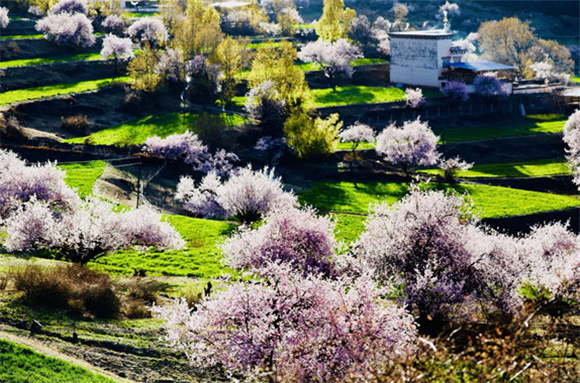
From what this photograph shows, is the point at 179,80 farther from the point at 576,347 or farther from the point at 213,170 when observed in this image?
the point at 576,347

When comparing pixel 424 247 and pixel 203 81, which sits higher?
pixel 203 81

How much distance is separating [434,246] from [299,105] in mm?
64995

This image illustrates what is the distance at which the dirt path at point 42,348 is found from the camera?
1125 inches

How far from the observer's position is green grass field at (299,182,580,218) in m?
73.2

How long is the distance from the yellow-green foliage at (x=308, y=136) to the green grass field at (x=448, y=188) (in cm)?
740

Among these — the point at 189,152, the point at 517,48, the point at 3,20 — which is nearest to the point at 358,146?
the point at 189,152

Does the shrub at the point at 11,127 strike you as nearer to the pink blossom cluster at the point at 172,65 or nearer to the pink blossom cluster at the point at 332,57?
the pink blossom cluster at the point at 172,65

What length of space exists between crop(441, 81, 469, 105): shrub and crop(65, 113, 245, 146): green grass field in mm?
40386

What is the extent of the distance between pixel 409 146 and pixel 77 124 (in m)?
43.7

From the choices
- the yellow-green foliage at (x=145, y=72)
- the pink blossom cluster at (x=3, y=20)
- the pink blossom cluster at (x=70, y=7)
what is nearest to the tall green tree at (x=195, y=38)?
the yellow-green foliage at (x=145, y=72)

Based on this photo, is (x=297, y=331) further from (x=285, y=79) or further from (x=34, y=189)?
(x=285, y=79)

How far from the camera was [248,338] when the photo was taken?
2616 cm

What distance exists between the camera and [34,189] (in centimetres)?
4953

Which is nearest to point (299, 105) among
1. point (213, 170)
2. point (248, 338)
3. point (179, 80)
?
point (179, 80)
